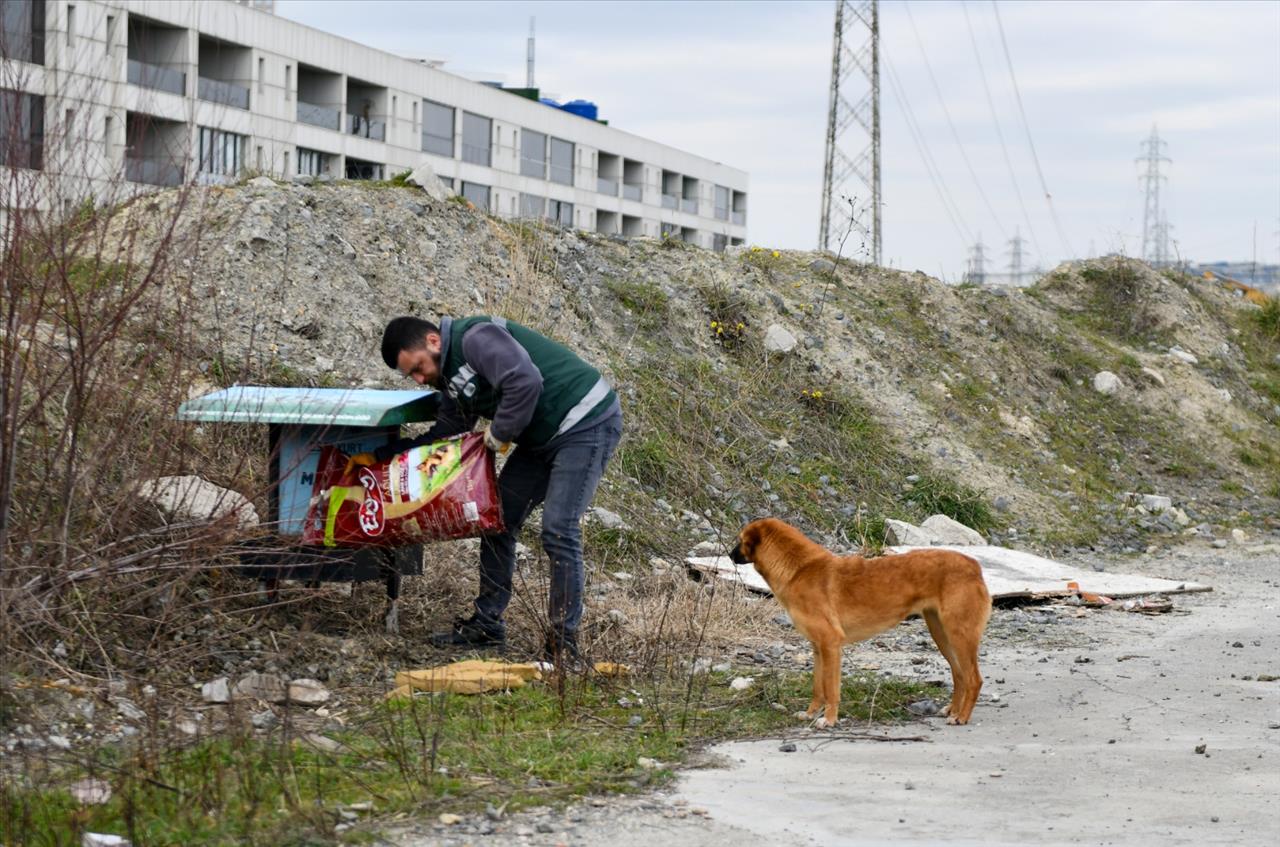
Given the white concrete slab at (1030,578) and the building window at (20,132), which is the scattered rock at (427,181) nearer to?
the white concrete slab at (1030,578)

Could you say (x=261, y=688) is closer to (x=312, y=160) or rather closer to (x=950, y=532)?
(x=950, y=532)

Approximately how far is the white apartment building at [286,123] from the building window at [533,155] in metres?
0.07

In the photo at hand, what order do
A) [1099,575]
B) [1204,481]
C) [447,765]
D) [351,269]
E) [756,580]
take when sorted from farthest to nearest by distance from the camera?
[1204,481] < [351,269] < [1099,575] < [756,580] < [447,765]

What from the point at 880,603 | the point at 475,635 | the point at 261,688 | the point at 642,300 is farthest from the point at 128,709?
the point at 642,300

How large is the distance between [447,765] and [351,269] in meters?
7.69

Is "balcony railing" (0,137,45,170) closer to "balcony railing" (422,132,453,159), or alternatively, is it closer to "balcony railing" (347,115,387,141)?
"balcony railing" (347,115,387,141)

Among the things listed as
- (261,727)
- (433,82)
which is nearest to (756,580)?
(261,727)

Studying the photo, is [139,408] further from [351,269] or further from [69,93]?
[351,269]

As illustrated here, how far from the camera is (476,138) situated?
47594 millimetres

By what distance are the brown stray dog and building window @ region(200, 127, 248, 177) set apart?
341 cm

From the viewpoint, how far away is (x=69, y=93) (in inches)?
A: 246

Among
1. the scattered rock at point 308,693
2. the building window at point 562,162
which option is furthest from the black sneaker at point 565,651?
the building window at point 562,162

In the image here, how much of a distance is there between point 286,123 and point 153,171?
92.2 ft

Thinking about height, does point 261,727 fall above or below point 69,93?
below
